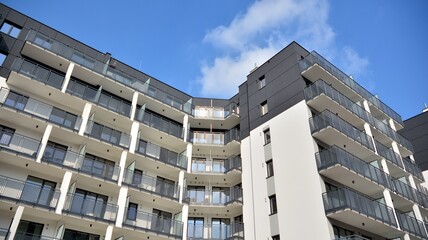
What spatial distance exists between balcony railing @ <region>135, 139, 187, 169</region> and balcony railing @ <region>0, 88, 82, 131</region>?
5.27m

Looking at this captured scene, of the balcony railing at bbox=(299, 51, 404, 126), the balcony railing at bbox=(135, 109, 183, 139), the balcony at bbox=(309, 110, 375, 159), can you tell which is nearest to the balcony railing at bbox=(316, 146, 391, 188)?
the balcony at bbox=(309, 110, 375, 159)

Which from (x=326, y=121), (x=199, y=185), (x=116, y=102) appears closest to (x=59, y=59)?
(x=116, y=102)

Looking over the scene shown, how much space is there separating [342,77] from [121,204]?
19.9 m

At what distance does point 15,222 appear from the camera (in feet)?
58.3

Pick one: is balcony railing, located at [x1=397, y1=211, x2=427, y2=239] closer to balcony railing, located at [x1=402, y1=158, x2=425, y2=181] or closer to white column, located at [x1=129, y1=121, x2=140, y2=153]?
balcony railing, located at [x1=402, y1=158, x2=425, y2=181]

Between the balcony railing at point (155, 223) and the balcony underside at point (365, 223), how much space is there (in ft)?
34.8

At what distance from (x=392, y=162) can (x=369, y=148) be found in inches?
A: 156

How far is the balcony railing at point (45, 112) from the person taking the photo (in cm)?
2134

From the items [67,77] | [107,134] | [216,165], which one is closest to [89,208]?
[107,134]

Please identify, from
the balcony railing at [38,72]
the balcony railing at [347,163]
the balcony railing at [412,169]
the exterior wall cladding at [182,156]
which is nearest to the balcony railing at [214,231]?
the exterior wall cladding at [182,156]

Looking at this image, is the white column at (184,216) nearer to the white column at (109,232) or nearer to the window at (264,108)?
the white column at (109,232)

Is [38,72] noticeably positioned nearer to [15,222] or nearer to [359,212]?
[15,222]

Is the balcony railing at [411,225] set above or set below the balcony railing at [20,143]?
below

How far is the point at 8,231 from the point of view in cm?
1736
